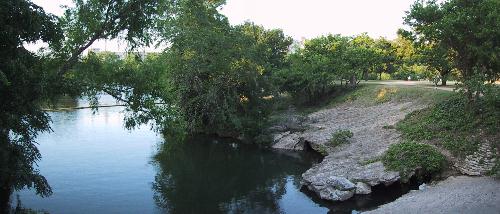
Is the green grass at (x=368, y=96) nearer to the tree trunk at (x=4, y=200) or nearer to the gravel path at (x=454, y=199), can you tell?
the gravel path at (x=454, y=199)

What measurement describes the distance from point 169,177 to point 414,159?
1522 centimetres

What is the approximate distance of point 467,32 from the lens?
27125 mm

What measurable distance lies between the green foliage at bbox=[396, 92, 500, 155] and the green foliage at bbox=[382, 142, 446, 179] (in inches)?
61.4

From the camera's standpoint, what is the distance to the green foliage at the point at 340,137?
32.2 meters

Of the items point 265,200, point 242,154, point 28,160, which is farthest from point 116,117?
point 28,160

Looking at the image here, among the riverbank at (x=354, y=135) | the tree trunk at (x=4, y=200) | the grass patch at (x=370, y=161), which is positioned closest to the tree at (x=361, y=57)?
the riverbank at (x=354, y=135)

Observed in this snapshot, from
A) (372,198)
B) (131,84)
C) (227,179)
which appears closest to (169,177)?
(227,179)

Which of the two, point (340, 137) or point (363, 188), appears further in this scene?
point (340, 137)

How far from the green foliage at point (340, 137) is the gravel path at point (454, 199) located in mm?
10536

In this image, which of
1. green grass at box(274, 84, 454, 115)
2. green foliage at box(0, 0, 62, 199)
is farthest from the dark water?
green grass at box(274, 84, 454, 115)

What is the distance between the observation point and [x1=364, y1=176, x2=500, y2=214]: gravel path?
1817 cm

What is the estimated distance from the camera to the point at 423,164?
2389 cm

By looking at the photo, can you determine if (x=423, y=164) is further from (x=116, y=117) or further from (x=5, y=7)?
(x=116, y=117)

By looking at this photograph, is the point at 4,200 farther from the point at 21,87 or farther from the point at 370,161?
the point at 370,161
